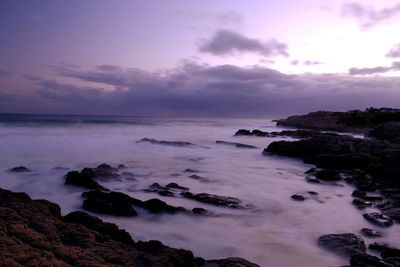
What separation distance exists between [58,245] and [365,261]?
3.96 m

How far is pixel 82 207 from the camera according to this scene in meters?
7.55

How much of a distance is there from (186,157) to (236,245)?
41.7 feet

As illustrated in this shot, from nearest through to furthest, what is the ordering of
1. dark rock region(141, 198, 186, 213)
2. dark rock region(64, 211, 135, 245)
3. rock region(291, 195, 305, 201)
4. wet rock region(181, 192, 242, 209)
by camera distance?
dark rock region(64, 211, 135, 245)
dark rock region(141, 198, 186, 213)
wet rock region(181, 192, 242, 209)
rock region(291, 195, 305, 201)

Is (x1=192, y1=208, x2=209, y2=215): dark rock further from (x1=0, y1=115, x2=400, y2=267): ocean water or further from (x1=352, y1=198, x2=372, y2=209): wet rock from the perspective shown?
(x1=352, y1=198, x2=372, y2=209): wet rock

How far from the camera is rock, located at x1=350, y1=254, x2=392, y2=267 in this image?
15.7 feet

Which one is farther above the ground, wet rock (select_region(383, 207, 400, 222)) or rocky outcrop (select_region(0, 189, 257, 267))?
rocky outcrop (select_region(0, 189, 257, 267))

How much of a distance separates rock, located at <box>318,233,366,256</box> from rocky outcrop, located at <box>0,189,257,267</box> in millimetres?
2209

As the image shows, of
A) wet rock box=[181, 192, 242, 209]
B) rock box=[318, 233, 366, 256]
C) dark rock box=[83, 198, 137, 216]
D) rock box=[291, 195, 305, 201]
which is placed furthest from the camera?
rock box=[291, 195, 305, 201]

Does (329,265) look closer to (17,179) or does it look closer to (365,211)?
(365,211)

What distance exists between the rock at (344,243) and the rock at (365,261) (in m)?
0.53

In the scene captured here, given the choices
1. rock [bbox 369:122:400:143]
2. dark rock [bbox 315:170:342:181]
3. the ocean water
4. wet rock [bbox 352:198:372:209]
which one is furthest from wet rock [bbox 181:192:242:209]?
rock [bbox 369:122:400:143]

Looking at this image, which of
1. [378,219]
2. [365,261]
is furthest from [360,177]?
[365,261]

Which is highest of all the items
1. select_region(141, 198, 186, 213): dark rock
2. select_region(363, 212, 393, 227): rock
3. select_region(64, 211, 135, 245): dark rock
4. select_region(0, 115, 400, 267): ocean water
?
select_region(64, 211, 135, 245): dark rock

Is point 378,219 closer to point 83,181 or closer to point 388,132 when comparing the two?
point 83,181
